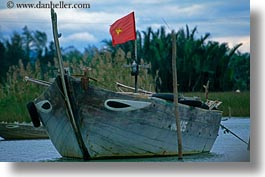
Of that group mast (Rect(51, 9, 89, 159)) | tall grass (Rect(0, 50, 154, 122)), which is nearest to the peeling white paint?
tall grass (Rect(0, 50, 154, 122))

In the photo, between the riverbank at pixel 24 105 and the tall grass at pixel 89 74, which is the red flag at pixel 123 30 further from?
the riverbank at pixel 24 105

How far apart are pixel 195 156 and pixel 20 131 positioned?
2245 mm

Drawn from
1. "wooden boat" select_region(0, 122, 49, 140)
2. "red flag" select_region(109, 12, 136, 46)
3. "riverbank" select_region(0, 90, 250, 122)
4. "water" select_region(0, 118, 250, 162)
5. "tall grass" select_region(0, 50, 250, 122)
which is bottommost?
"water" select_region(0, 118, 250, 162)

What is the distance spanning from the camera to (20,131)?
1573 cm

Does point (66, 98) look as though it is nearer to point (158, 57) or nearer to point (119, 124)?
point (119, 124)

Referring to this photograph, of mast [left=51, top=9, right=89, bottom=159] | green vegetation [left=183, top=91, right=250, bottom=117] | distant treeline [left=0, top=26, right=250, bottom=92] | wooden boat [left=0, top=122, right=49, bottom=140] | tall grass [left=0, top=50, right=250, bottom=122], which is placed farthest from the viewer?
wooden boat [left=0, top=122, right=49, bottom=140]

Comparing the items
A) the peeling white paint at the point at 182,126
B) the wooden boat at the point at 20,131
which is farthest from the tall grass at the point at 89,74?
the peeling white paint at the point at 182,126

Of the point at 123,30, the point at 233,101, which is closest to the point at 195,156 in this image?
the point at 233,101

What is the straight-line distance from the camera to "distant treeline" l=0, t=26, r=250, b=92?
15.1 metres

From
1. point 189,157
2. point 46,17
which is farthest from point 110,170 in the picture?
point 46,17

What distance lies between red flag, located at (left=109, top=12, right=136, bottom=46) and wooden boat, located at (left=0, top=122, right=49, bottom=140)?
1529mm

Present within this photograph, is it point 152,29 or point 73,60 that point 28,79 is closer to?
point 73,60

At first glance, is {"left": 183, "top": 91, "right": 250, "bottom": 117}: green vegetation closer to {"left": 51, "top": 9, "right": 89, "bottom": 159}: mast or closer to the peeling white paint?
the peeling white paint

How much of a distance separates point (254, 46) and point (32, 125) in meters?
2.99
